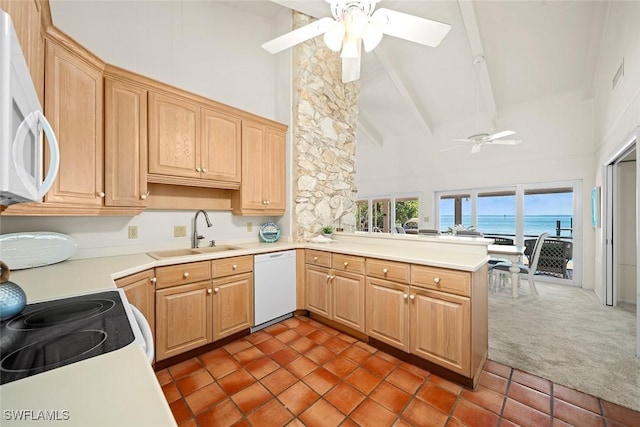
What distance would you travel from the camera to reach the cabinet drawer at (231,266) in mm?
2311

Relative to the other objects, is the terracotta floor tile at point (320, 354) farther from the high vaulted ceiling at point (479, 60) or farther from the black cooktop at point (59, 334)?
the high vaulted ceiling at point (479, 60)

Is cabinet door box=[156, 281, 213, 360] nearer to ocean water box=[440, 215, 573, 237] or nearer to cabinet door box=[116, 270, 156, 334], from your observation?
cabinet door box=[116, 270, 156, 334]

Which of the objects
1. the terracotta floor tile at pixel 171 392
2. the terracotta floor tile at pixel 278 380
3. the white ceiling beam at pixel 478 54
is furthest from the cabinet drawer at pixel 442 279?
the white ceiling beam at pixel 478 54

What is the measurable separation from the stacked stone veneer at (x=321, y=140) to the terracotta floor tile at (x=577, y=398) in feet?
8.42

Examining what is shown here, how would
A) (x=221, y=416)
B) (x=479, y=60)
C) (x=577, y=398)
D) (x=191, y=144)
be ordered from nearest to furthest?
(x=221, y=416), (x=577, y=398), (x=191, y=144), (x=479, y=60)

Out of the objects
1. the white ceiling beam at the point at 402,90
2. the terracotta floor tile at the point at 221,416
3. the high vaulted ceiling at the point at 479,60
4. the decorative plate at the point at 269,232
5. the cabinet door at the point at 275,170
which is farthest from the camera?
the white ceiling beam at the point at 402,90

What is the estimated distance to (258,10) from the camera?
129 inches

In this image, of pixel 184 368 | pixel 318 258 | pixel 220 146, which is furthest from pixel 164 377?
pixel 220 146

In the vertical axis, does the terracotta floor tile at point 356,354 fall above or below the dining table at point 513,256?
below

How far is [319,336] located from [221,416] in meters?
1.16

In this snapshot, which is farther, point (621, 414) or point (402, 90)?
point (402, 90)

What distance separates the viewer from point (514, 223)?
206 inches

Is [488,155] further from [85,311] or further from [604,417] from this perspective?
[85,311]

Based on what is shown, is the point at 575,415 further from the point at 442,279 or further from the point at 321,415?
the point at 321,415
